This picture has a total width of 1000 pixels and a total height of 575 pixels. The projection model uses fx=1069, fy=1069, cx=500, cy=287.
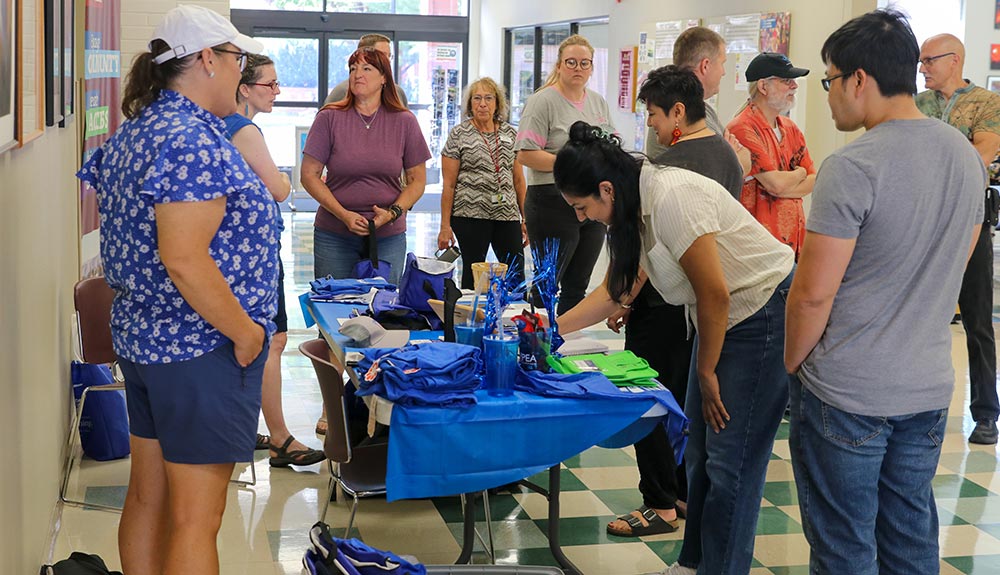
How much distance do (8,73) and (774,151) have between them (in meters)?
3.09

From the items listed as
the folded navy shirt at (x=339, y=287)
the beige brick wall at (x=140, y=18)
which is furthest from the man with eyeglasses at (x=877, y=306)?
the beige brick wall at (x=140, y=18)

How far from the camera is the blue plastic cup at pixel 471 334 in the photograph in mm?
2891

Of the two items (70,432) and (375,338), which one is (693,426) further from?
(70,432)

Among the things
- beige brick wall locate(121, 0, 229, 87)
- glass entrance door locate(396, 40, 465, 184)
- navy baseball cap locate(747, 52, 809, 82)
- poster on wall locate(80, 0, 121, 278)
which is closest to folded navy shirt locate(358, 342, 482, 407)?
navy baseball cap locate(747, 52, 809, 82)

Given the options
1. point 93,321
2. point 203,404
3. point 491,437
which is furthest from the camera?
point 93,321

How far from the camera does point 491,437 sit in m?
2.65

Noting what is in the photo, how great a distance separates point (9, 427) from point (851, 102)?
2069 mm

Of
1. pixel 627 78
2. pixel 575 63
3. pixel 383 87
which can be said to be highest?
pixel 627 78

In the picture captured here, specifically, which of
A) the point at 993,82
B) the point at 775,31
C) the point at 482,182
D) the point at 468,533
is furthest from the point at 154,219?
the point at 993,82

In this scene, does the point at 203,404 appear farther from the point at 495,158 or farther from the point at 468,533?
the point at 495,158

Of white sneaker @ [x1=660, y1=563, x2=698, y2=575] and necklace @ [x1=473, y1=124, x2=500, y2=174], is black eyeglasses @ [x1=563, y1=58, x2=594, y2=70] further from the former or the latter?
white sneaker @ [x1=660, y1=563, x2=698, y2=575]

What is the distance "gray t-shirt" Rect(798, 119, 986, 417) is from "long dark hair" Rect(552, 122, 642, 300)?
25.3 inches

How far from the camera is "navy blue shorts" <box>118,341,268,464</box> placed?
94.0 inches

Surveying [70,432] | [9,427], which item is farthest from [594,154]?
[70,432]
